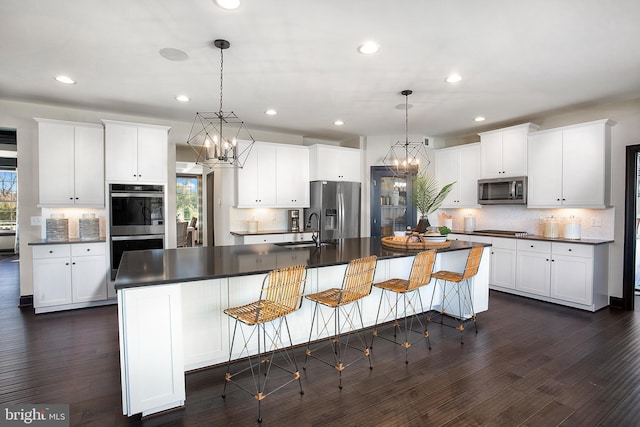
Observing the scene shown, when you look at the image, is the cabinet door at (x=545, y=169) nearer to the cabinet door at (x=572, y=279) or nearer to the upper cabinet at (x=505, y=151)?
the upper cabinet at (x=505, y=151)

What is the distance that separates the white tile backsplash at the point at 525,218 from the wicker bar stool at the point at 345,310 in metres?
3.73

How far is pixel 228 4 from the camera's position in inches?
88.0

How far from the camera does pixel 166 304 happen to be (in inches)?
84.4

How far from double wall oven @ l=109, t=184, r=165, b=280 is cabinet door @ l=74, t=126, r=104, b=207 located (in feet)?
1.01

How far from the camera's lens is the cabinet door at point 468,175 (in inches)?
233

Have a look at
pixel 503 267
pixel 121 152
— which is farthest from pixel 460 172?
pixel 121 152

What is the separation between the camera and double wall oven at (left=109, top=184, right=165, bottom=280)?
4543 millimetres

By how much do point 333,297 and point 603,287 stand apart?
13.3 feet

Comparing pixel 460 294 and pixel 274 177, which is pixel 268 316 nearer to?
pixel 460 294

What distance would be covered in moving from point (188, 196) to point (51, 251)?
7014 mm

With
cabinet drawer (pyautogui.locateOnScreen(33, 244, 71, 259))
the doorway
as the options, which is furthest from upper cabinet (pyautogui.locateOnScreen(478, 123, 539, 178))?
cabinet drawer (pyautogui.locateOnScreen(33, 244, 71, 259))

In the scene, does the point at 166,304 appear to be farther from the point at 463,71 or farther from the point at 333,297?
the point at 463,71

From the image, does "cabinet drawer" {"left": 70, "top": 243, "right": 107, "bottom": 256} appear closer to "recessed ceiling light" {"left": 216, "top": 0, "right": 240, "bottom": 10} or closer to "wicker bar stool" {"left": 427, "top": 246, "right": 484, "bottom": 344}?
"recessed ceiling light" {"left": 216, "top": 0, "right": 240, "bottom": 10}

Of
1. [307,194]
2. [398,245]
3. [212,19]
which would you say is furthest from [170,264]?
[307,194]
